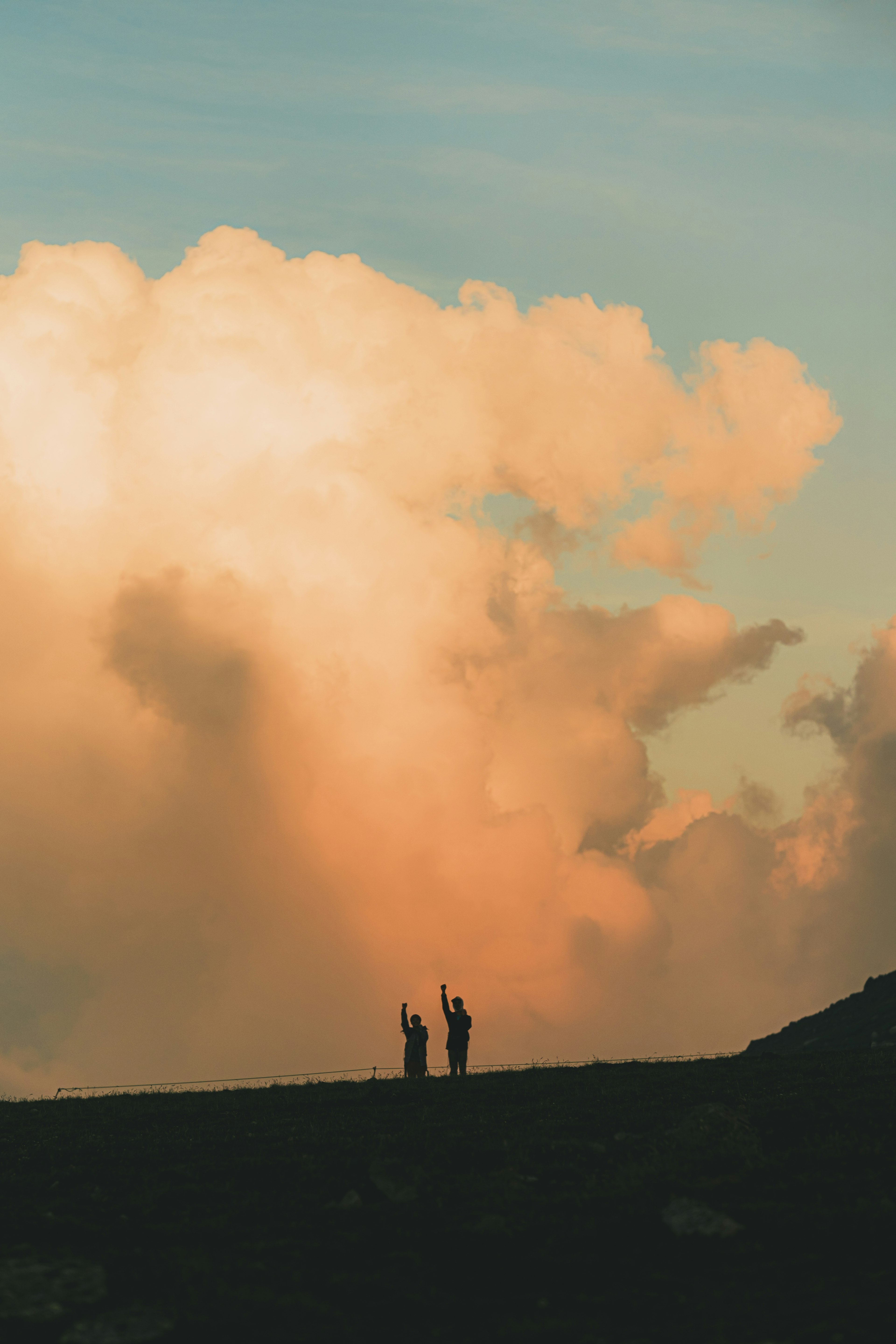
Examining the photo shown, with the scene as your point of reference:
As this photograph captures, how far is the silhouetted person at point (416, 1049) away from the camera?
34.2 m

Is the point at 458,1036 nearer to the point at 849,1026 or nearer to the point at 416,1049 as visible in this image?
the point at 416,1049

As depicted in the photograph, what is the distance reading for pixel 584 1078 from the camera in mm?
28891

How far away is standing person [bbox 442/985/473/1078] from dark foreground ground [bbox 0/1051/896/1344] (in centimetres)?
1288

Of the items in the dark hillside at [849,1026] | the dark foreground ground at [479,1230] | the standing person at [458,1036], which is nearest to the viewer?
the dark foreground ground at [479,1230]

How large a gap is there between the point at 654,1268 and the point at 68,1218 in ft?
24.0

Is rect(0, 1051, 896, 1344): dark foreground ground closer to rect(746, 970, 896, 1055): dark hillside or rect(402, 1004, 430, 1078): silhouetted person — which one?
rect(402, 1004, 430, 1078): silhouetted person

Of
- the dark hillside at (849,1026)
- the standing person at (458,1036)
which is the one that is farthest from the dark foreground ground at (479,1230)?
the dark hillside at (849,1026)

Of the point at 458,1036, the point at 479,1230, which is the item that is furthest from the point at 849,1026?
the point at 479,1230

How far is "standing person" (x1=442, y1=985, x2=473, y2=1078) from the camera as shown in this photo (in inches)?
1331

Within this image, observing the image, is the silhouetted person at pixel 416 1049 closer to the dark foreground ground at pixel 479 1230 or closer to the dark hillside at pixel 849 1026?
the dark foreground ground at pixel 479 1230

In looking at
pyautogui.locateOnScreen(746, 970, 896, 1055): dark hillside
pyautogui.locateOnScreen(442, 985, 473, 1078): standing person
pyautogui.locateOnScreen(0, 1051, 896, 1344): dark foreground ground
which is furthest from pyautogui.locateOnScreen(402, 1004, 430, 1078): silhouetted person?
pyautogui.locateOnScreen(746, 970, 896, 1055): dark hillside

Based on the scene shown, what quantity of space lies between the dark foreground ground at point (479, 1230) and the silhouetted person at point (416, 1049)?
527 inches

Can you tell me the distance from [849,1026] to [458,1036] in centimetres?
5088

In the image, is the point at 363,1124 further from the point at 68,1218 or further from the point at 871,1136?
the point at 871,1136
